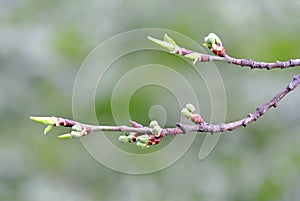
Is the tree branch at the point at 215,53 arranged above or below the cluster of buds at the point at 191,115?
above

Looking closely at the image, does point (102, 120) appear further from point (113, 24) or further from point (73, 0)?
point (73, 0)

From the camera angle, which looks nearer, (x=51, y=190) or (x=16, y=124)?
(x=51, y=190)

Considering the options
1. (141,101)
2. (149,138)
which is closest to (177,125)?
(149,138)

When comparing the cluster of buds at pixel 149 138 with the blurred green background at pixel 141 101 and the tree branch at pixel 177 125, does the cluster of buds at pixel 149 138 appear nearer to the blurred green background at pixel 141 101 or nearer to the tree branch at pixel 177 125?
the tree branch at pixel 177 125

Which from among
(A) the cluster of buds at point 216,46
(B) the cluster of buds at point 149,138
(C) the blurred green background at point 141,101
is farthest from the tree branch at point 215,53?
(C) the blurred green background at point 141,101

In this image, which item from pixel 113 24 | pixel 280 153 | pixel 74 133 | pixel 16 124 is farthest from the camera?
pixel 113 24

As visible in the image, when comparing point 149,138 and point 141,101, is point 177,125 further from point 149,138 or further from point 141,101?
point 141,101

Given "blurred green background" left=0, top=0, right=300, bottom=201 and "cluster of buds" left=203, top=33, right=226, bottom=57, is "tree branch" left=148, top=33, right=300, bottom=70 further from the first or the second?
"blurred green background" left=0, top=0, right=300, bottom=201

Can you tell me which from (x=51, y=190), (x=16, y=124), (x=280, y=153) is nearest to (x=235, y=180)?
(x=280, y=153)

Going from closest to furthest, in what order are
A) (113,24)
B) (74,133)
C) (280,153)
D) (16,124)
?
(74,133) < (280,153) < (16,124) < (113,24)
